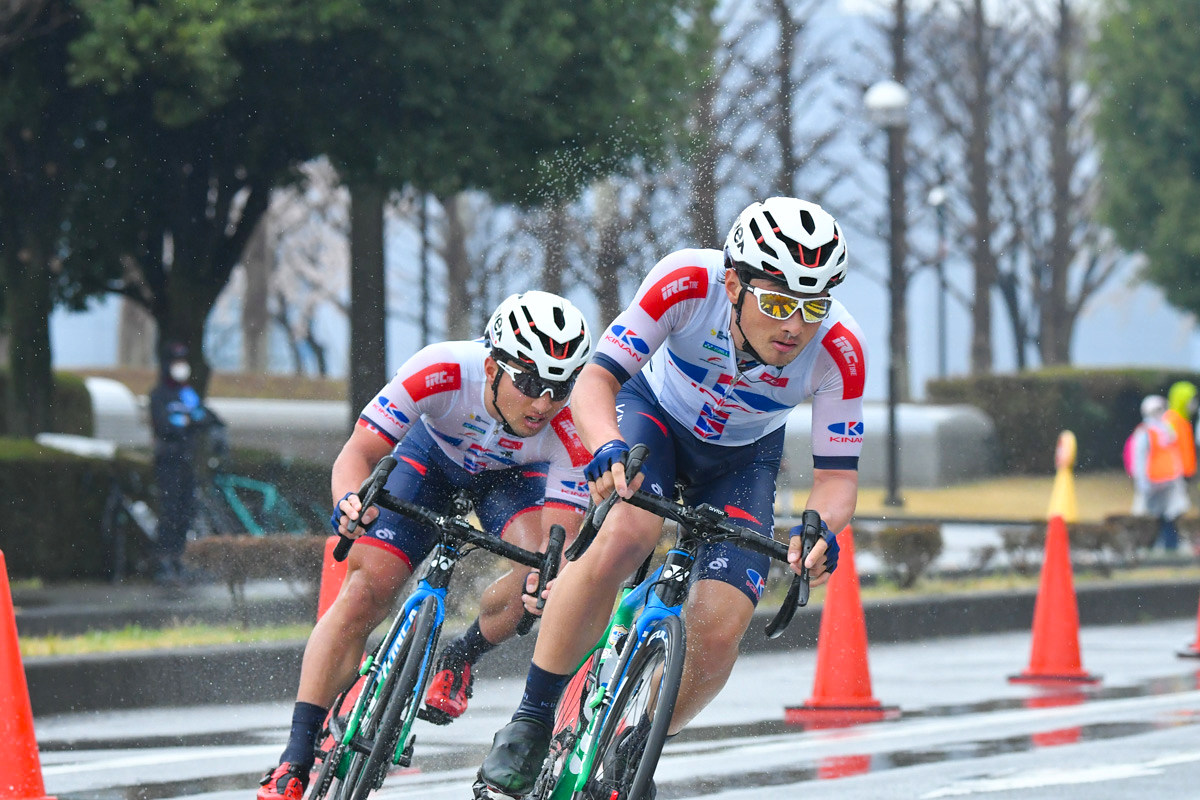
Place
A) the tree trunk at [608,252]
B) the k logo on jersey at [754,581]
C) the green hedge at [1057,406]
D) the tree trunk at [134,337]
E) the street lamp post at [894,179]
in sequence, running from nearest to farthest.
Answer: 1. the k logo on jersey at [754,581]
2. the tree trunk at [608,252]
3. the street lamp post at [894,179]
4. the green hedge at [1057,406]
5. the tree trunk at [134,337]

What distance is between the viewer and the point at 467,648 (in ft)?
22.2

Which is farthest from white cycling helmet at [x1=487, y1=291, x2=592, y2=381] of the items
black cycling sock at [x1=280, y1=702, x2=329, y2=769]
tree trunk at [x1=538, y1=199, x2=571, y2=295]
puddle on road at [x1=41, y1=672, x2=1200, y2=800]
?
tree trunk at [x1=538, y1=199, x2=571, y2=295]

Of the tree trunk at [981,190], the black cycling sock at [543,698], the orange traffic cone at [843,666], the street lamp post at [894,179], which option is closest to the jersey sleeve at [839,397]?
the black cycling sock at [543,698]

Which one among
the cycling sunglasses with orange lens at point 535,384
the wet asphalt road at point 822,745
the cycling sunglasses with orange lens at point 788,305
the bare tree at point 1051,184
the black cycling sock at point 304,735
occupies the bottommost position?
the wet asphalt road at point 822,745

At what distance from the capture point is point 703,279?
586 cm

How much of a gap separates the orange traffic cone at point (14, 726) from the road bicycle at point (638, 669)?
82.1 inches

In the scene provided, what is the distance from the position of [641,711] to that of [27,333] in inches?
587

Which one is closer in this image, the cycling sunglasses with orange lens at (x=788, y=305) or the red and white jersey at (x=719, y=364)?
the cycling sunglasses with orange lens at (x=788, y=305)

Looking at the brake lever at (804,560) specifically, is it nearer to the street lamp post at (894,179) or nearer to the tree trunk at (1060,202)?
the street lamp post at (894,179)

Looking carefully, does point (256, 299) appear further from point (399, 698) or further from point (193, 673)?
point (399, 698)

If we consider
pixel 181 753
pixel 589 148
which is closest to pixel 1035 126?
pixel 589 148

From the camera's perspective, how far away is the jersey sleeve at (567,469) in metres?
6.46

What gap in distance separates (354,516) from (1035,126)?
4909cm

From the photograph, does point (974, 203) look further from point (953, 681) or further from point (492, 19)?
point (953, 681)
